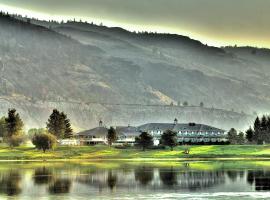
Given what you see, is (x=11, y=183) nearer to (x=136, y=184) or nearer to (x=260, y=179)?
(x=136, y=184)

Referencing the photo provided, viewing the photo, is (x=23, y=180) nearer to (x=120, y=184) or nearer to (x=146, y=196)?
(x=120, y=184)

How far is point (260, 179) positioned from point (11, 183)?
36300mm

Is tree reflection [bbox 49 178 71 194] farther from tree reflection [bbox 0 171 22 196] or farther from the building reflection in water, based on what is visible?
tree reflection [bbox 0 171 22 196]

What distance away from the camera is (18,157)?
19550cm

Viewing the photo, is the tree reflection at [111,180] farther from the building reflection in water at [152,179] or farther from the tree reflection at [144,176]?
the tree reflection at [144,176]

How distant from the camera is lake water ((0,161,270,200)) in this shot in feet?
295

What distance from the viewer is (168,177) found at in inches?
4638

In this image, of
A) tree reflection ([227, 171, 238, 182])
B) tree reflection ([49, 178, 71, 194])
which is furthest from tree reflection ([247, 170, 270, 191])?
tree reflection ([49, 178, 71, 194])

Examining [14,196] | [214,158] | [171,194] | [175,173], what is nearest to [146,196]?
[171,194]

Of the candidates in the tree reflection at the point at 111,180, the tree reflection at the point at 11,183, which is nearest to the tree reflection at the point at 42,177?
the tree reflection at the point at 11,183

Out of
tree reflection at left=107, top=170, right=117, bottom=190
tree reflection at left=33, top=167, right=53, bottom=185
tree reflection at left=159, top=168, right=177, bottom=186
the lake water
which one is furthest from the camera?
tree reflection at left=33, top=167, right=53, bottom=185

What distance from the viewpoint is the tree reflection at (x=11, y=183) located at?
95.5m

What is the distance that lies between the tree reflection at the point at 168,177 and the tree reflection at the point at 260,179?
11046 millimetres

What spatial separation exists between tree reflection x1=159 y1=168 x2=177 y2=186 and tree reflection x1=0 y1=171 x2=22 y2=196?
20889mm
